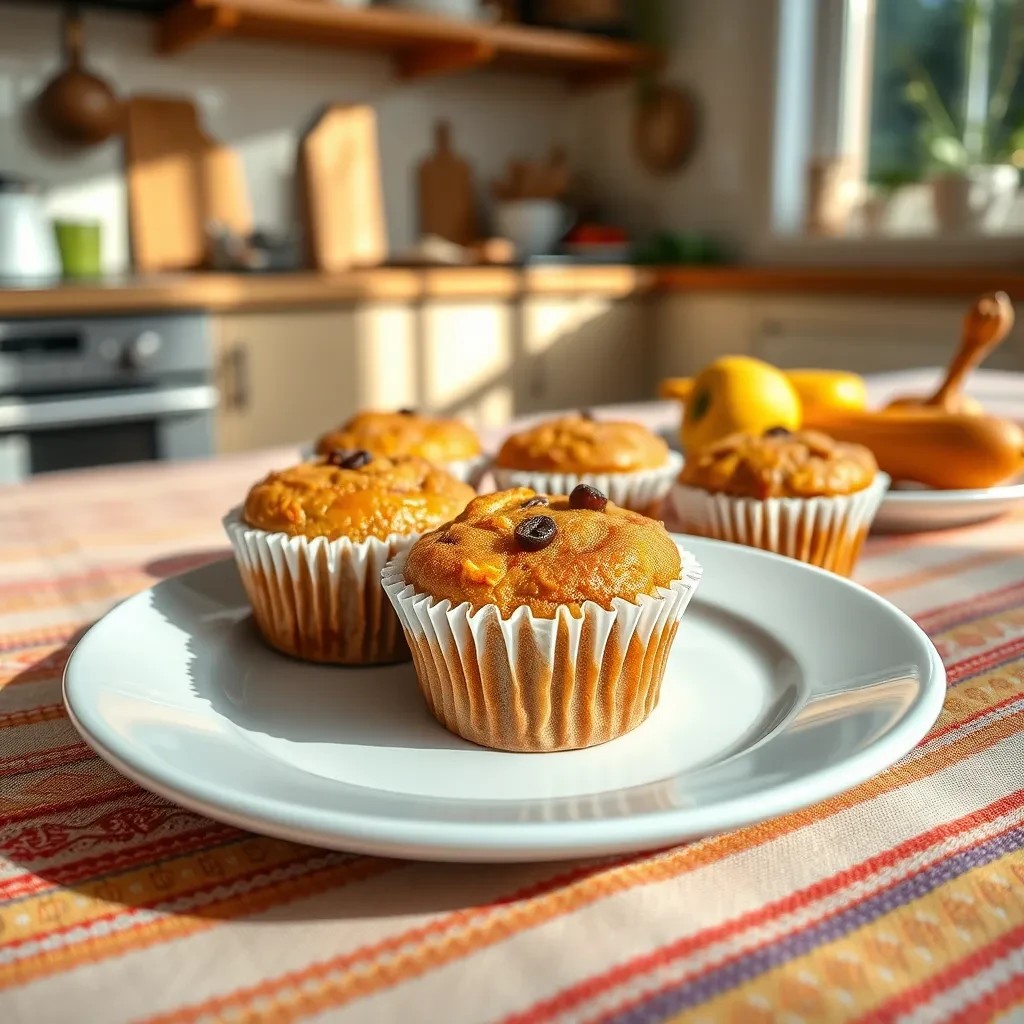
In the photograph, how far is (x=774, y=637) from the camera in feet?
2.15

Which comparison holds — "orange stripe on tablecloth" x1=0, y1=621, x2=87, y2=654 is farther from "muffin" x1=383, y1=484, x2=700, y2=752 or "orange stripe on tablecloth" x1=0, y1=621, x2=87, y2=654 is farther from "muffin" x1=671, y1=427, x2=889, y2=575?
"muffin" x1=671, y1=427, x2=889, y2=575

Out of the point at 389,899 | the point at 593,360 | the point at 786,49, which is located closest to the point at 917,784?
the point at 389,899

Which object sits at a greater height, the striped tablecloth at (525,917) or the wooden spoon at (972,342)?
the wooden spoon at (972,342)

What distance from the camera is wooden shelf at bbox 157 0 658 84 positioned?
3.08 metres

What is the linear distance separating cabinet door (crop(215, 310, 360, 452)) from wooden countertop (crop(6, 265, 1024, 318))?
6cm

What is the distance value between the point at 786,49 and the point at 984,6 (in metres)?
0.65

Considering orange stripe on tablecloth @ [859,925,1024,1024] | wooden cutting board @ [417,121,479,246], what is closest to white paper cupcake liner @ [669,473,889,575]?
orange stripe on tablecloth @ [859,925,1024,1024]

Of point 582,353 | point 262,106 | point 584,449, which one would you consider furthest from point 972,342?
point 262,106

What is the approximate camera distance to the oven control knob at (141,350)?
2.64m

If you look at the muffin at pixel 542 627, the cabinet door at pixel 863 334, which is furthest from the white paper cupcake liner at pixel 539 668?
the cabinet door at pixel 863 334

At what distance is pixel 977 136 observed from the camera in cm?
336

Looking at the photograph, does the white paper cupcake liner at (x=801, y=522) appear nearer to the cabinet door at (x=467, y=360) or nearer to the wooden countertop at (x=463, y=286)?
the wooden countertop at (x=463, y=286)

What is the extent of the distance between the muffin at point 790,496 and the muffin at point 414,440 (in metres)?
0.22

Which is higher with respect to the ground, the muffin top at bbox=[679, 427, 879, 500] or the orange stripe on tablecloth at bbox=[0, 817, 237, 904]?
the muffin top at bbox=[679, 427, 879, 500]
